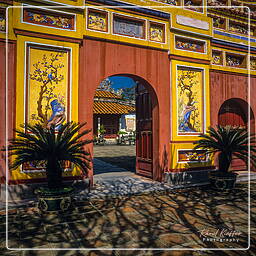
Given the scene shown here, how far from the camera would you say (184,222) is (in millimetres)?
4258

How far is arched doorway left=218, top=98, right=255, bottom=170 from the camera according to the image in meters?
9.20

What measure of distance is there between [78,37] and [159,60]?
264cm

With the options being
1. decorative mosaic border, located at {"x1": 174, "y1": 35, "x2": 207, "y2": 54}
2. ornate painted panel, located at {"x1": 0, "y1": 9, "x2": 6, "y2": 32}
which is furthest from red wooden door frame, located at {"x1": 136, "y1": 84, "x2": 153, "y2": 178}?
ornate painted panel, located at {"x1": 0, "y1": 9, "x2": 6, "y2": 32}

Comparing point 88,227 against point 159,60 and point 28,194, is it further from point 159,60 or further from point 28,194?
point 159,60

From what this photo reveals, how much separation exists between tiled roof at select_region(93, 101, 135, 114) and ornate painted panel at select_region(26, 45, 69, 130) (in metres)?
19.5

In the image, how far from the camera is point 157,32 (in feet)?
24.5

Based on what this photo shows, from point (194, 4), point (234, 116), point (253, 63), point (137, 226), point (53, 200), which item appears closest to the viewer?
point (137, 226)

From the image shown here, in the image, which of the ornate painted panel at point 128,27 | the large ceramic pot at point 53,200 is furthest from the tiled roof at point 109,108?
the large ceramic pot at point 53,200

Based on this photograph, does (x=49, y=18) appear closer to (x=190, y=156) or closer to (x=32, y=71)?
(x=32, y=71)

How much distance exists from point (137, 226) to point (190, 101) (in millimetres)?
4945

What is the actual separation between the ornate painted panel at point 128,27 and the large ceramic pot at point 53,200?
15.6 feet

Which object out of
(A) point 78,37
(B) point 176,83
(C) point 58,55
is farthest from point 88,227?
(B) point 176,83

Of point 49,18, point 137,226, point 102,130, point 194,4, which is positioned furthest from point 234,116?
point 102,130

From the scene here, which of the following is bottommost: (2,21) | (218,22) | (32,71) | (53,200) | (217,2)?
(53,200)
